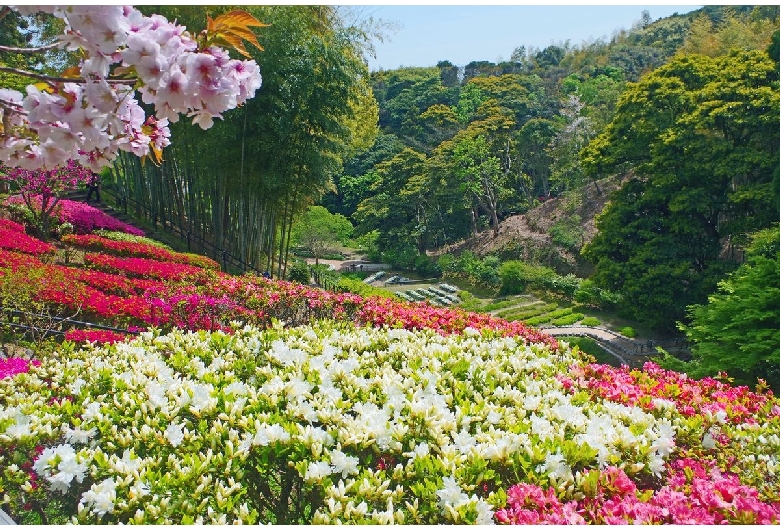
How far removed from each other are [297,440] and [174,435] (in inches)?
19.8

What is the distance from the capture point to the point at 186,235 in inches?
571

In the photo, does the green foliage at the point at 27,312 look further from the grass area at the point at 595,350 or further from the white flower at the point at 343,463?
the grass area at the point at 595,350

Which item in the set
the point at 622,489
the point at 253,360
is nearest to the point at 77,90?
the point at 253,360

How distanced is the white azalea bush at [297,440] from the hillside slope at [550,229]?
19798mm

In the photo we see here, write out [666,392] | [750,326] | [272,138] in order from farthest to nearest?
[272,138] → [750,326] → [666,392]

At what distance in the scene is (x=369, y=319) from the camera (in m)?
5.65

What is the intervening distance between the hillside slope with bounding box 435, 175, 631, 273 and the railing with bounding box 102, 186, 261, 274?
43.0ft

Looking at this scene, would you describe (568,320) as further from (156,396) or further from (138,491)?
(138,491)

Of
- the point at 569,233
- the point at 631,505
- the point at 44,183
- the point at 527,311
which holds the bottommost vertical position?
the point at 527,311

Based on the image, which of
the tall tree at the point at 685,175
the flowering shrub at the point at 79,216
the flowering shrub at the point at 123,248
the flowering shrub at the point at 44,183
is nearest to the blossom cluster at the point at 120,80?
the flowering shrub at the point at 123,248

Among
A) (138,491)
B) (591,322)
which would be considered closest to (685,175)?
(591,322)

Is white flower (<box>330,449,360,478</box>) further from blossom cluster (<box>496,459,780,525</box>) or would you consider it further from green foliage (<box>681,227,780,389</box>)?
green foliage (<box>681,227,780,389</box>)

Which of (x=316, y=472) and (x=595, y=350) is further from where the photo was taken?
(x=595, y=350)

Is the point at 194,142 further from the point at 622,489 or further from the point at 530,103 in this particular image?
the point at 530,103
